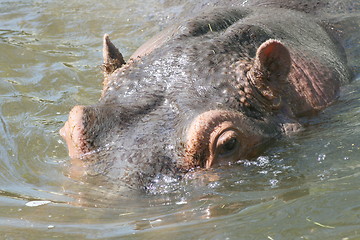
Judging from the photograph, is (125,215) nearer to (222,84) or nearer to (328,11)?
(222,84)

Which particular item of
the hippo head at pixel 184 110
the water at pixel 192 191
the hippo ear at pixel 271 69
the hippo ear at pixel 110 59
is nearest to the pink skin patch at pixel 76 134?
the hippo head at pixel 184 110

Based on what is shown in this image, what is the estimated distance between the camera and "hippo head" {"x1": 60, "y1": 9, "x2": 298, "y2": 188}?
169 inches

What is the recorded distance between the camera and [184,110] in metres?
4.60

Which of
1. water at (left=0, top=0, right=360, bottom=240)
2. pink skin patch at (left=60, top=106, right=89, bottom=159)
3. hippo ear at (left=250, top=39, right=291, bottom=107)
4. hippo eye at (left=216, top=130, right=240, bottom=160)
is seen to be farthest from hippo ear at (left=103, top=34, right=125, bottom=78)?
hippo eye at (left=216, top=130, right=240, bottom=160)

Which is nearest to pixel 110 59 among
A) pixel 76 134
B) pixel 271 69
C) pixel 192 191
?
pixel 76 134

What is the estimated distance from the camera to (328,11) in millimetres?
7695

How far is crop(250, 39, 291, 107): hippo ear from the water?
0.42m

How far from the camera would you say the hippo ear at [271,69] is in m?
4.88

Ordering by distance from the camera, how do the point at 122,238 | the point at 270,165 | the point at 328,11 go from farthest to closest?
the point at 328,11 → the point at 270,165 → the point at 122,238

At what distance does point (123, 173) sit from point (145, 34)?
5.49 m

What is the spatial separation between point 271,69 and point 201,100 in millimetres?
705

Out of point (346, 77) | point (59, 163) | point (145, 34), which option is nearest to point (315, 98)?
point (346, 77)

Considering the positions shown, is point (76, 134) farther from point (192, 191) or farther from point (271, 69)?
point (271, 69)

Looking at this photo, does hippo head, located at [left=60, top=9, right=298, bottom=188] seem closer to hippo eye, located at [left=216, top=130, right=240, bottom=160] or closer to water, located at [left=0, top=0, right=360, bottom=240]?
hippo eye, located at [left=216, top=130, right=240, bottom=160]
